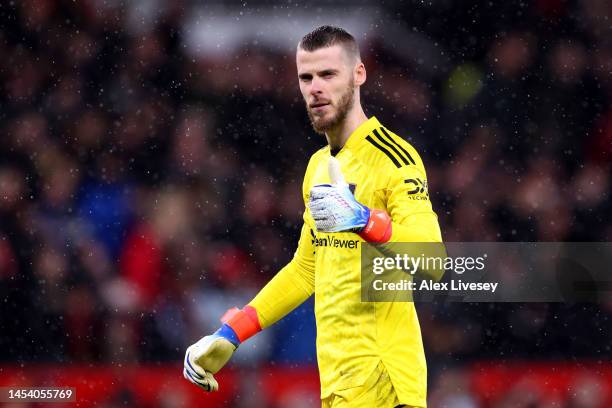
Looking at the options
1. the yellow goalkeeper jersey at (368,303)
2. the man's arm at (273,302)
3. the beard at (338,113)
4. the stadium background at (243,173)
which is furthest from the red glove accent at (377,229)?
the stadium background at (243,173)

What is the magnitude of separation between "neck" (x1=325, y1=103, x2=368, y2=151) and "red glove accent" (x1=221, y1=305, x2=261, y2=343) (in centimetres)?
70

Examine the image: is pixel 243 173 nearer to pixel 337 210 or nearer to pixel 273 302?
pixel 273 302

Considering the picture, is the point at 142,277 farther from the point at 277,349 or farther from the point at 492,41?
the point at 492,41

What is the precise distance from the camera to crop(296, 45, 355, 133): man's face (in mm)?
3145

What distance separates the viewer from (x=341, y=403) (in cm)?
306

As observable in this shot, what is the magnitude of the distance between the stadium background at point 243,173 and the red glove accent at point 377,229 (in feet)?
10.5

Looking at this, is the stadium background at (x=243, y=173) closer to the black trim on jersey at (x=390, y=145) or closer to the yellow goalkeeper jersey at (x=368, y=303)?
the yellow goalkeeper jersey at (x=368, y=303)

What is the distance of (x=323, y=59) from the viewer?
10.5 ft

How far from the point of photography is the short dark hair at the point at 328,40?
127 inches

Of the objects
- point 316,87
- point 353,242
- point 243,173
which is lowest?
point 353,242

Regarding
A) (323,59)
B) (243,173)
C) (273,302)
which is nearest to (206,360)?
(273,302)

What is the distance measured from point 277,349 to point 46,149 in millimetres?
2230

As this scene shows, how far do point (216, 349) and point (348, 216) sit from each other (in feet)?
2.78

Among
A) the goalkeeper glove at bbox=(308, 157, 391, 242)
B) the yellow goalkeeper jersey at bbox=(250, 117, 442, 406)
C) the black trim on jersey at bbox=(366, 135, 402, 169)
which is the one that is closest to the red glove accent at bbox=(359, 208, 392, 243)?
the goalkeeper glove at bbox=(308, 157, 391, 242)
